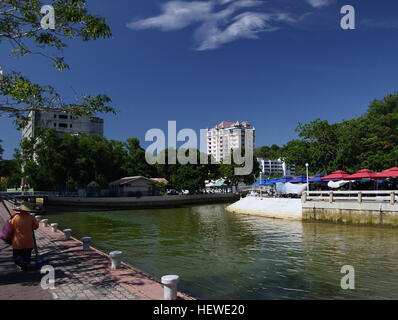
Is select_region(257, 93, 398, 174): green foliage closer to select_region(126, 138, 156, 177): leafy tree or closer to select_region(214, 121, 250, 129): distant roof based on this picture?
select_region(126, 138, 156, 177): leafy tree

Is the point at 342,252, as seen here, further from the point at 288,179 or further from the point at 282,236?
the point at 288,179

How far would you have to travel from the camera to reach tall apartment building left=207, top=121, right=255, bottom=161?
568ft

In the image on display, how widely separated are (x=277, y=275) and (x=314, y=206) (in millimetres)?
15694

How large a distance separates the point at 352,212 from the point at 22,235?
21285 mm

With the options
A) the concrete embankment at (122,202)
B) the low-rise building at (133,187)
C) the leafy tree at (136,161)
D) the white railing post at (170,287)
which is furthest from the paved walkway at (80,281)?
the leafy tree at (136,161)

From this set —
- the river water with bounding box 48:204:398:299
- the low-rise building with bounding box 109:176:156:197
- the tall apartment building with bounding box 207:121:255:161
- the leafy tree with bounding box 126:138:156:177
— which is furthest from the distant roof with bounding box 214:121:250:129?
the river water with bounding box 48:204:398:299

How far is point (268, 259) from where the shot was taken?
1197 centimetres

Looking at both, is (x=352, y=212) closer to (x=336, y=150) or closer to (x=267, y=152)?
(x=336, y=150)

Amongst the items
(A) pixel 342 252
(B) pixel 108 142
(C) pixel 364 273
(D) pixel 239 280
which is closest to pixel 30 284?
(D) pixel 239 280

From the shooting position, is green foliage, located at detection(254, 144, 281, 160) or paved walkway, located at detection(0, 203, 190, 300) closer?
paved walkway, located at detection(0, 203, 190, 300)

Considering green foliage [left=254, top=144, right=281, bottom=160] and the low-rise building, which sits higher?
green foliage [left=254, top=144, right=281, bottom=160]

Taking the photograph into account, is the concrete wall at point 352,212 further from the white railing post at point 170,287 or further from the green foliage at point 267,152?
the green foliage at point 267,152

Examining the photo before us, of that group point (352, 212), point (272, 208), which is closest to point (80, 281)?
point (352, 212)

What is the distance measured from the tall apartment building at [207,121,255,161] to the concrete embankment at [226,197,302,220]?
13343cm
